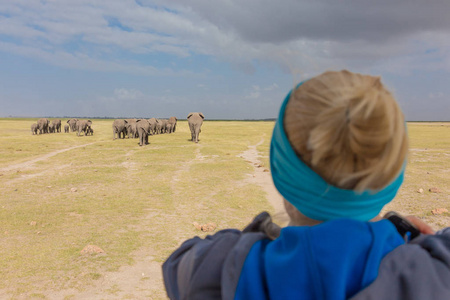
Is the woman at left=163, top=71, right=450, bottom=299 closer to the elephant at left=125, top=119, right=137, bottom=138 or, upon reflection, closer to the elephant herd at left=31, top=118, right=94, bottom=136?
the elephant at left=125, top=119, right=137, bottom=138

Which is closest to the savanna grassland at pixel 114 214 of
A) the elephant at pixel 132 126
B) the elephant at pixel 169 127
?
the elephant at pixel 132 126

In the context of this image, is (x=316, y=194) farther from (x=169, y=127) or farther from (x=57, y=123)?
(x=57, y=123)

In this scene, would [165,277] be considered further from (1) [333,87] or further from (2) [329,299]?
(1) [333,87]

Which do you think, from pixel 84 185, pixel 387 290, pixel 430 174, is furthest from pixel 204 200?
pixel 430 174

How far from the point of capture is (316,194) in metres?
1.04

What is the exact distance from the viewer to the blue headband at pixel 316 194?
1.01m

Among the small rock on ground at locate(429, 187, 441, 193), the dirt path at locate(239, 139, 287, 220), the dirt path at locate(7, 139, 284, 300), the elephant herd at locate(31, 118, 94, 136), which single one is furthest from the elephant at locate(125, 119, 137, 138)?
the dirt path at locate(7, 139, 284, 300)

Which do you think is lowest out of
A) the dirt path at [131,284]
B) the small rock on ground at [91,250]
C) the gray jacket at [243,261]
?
the dirt path at [131,284]

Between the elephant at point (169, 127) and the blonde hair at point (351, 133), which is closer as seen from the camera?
the blonde hair at point (351, 133)

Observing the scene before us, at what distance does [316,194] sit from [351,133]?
254mm

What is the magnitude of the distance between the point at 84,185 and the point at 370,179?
10.7m

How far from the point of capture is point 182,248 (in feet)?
4.33

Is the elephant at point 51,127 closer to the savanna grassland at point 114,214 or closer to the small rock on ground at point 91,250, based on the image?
the savanna grassland at point 114,214

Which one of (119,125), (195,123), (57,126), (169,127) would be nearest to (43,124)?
(57,126)
